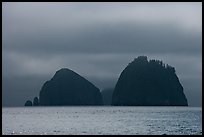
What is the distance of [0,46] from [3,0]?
1.88 metres

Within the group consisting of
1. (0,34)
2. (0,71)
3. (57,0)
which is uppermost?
(57,0)

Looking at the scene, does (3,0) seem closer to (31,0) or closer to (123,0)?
(31,0)

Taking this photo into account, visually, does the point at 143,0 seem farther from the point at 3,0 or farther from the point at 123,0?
the point at 3,0

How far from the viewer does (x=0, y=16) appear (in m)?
11.2

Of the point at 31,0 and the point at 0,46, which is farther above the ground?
the point at 31,0

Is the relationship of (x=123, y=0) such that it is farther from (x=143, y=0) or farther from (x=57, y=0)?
(x=57, y=0)

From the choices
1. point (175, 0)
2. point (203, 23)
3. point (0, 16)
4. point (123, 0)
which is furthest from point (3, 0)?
point (203, 23)

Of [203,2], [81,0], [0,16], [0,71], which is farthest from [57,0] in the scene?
[203,2]

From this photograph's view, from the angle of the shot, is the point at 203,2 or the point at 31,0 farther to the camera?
the point at 31,0

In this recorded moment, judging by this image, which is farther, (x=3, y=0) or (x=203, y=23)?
(x=3, y=0)

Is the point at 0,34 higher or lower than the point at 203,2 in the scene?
lower

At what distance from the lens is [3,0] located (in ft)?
38.3

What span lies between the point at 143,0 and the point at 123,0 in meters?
0.62

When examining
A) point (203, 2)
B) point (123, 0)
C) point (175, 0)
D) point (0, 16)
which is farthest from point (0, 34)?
point (203, 2)
